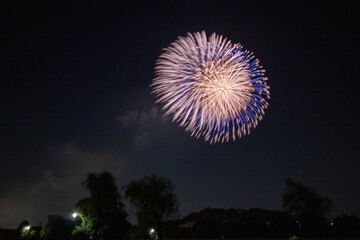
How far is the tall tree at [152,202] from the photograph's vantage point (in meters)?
42.2

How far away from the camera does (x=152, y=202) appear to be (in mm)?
42625

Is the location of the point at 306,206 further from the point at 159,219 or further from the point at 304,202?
the point at 159,219

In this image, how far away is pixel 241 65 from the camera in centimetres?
2008

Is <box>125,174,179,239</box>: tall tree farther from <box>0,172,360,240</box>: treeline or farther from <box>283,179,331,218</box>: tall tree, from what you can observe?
<box>283,179,331,218</box>: tall tree

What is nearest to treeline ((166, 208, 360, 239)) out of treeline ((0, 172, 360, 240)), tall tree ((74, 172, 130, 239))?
treeline ((0, 172, 360, 240))

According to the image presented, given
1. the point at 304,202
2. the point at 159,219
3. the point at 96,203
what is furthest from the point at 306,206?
the point at 96,203

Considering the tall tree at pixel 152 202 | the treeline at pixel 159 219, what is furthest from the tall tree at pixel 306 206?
the tall tree at pixel 152 202

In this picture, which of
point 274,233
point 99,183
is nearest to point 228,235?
point 274,233

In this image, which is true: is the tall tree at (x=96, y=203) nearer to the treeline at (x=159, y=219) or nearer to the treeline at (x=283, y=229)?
the treeline at (x=159, y=219)

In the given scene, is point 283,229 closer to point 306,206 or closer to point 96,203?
point 306,206

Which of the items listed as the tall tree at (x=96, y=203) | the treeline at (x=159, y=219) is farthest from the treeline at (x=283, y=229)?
the tall tree at (x=96, y=203)

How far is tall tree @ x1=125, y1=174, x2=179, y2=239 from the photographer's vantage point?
42156mm

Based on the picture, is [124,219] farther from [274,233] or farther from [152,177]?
[274,233]

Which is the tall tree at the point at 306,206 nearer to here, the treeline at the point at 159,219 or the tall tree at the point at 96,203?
the treeline at the point at 159,219
